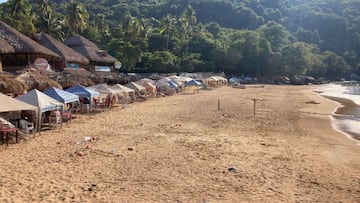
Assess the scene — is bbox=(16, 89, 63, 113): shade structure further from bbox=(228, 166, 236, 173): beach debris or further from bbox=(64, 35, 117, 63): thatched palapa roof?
bbox=(64, 35, 117, 63): thatched palapa roof

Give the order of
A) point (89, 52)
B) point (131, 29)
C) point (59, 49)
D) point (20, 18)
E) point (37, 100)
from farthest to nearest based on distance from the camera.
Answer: point (131, 29) → point (20, 18) → point (89, 52) → point (59, 49) → point (37, 100)

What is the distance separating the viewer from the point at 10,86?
14250 mm

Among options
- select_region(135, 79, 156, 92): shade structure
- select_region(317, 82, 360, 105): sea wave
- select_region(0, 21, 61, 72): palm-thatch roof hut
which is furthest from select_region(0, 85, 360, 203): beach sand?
select_region(317, 82, 360, 105): sea wave

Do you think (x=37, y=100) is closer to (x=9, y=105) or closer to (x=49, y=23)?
(x=9, y=105)

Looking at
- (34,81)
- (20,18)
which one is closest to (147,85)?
(34,81)

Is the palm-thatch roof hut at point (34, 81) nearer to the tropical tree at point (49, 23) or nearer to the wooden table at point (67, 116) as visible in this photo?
the wooden table at point (67, 116)

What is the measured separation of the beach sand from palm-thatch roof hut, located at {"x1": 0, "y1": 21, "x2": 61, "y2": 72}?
8.51m

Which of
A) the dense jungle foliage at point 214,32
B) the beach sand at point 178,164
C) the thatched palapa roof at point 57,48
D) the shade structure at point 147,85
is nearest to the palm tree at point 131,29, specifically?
the dense jungle foliage at point 214,32

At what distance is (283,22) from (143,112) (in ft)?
382

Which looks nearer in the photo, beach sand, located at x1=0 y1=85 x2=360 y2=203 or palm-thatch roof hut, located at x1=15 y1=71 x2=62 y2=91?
beach sand, located at x1=0 y1=85 x2=360 y2=203

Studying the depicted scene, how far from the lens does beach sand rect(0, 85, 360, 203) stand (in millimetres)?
7242

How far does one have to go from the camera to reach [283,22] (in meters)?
124

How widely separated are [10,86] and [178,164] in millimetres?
8958

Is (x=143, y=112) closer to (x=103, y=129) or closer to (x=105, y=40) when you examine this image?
(x=103, y=129)
